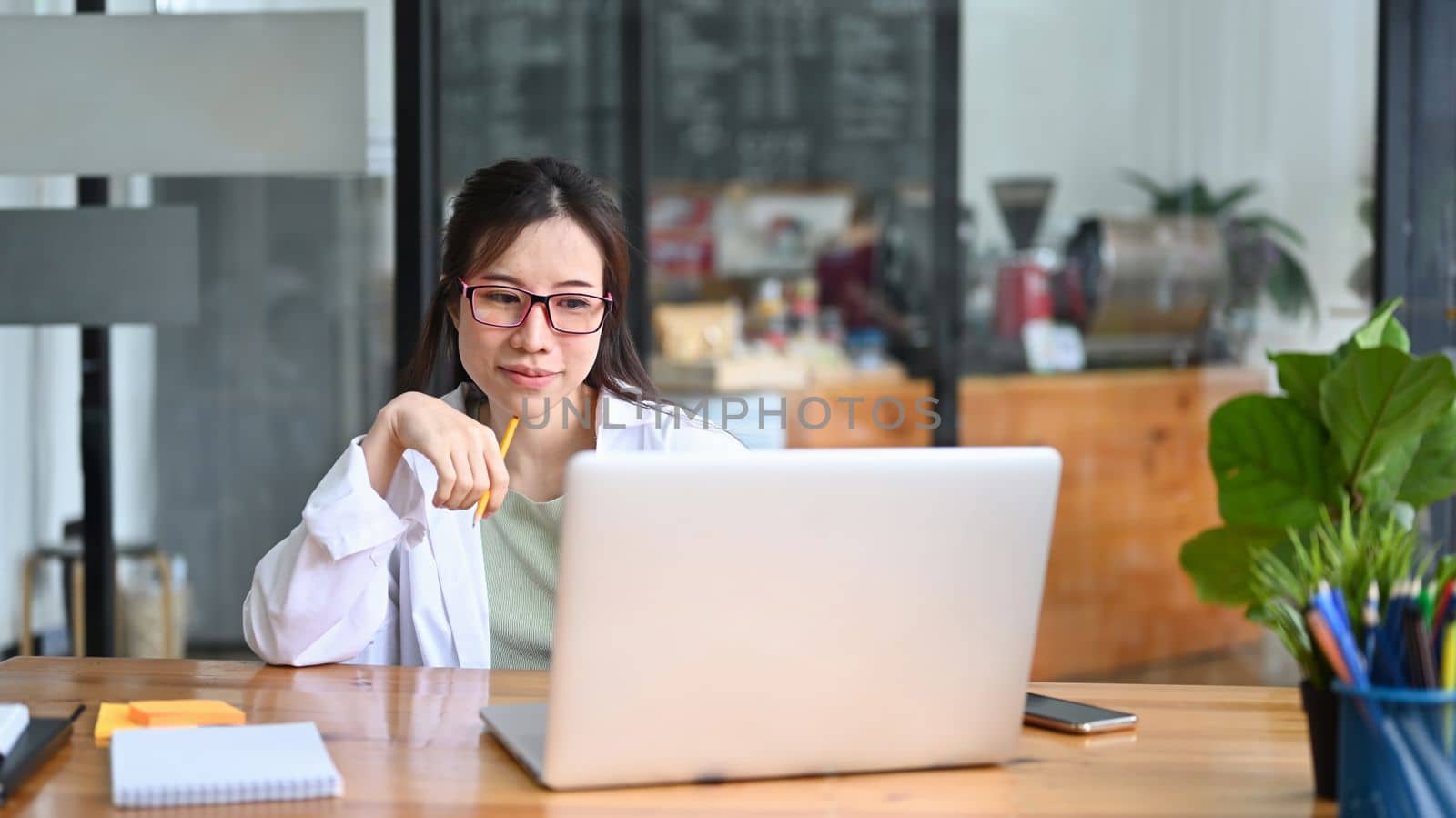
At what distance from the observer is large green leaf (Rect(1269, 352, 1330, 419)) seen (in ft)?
7.79

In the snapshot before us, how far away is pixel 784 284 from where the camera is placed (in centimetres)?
423

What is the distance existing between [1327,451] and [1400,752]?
1.54m

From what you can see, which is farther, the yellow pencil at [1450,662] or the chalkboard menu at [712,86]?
the chalkboard menu at [712,86]

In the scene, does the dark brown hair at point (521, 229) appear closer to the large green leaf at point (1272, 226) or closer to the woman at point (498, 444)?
the woman at point (498, 444)

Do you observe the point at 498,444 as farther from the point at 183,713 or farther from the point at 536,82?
the point at 536,82

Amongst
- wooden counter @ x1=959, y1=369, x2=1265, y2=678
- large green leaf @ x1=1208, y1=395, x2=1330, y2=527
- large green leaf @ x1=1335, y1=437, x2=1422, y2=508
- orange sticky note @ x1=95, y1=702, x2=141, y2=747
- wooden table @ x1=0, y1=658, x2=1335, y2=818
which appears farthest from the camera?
wooden counter @ x1=959, y1=369, x2=1265, y2=678

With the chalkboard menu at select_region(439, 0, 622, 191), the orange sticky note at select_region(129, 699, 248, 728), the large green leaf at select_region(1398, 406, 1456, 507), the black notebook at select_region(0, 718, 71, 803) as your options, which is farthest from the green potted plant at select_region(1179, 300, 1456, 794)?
the chalkboard menu at select_region(439, 0, 622, 191)

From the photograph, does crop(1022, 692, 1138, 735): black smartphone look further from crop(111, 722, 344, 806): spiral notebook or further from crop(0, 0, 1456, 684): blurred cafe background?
crop(0, 0, 1456, 684): blurred cafe background

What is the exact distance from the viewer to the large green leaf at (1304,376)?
237cm

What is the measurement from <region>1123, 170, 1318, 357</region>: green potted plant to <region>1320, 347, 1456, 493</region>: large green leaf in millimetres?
1098

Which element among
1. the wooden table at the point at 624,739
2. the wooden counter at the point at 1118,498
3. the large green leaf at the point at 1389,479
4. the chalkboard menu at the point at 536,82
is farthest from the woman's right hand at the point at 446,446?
the wooden counter at the point at 1118,498

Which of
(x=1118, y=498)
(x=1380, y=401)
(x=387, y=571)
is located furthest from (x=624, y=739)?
(x=1118, y=498)

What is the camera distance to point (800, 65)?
3.99 metres

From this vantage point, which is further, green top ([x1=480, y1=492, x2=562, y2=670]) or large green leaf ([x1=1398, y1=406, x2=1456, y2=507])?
large green leaf ([x1=1398, y1=406, x2=1456, y2=507])
